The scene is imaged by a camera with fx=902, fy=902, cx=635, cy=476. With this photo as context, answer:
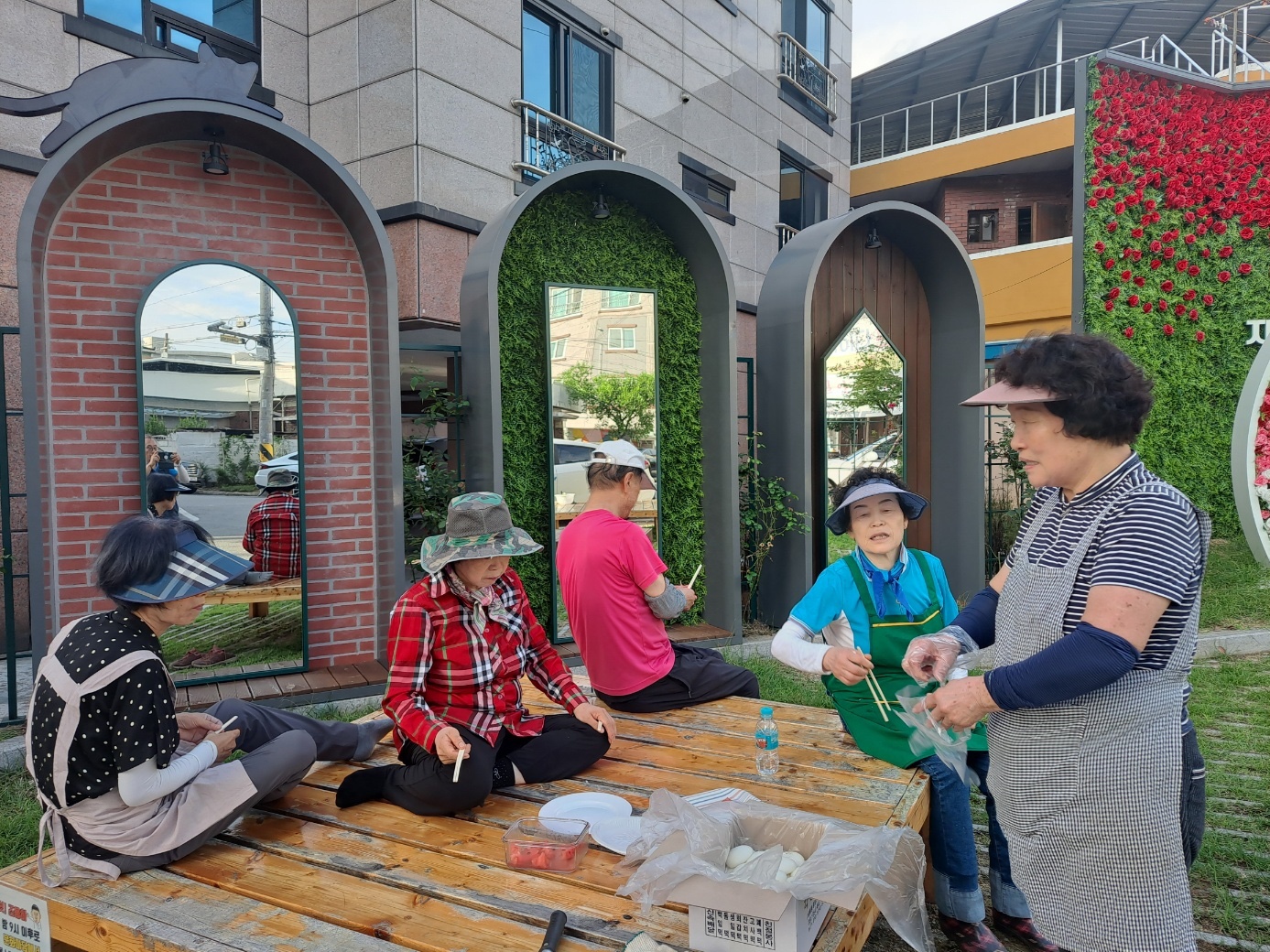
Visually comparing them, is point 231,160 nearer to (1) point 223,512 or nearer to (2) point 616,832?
(1) point 223,512

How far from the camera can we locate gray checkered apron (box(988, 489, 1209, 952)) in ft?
6.69

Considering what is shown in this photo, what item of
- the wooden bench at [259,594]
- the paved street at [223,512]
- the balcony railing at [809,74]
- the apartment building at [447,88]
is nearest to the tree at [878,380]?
the apartment building at [447,88]

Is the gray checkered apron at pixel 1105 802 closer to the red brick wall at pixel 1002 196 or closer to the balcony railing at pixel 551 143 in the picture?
the balcony railing at pixel 551 143

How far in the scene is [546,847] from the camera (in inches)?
96.4

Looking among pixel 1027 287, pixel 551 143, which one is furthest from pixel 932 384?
pixel 1027 287

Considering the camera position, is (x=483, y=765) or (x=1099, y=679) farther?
(x=483, y=765)

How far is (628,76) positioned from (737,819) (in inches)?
409

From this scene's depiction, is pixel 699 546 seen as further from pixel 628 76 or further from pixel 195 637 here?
pixel 628 76

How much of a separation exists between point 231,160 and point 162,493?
1947 millimetres

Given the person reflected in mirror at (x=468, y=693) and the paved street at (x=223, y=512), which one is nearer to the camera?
the person reflected in mirror at (x=468, y=693)

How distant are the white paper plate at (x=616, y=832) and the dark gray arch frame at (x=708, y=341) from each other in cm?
347

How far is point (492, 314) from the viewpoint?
5676mm

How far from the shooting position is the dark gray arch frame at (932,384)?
6926mm

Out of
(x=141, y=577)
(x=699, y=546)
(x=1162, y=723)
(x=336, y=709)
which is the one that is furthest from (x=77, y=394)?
(x=1162, y=723)
